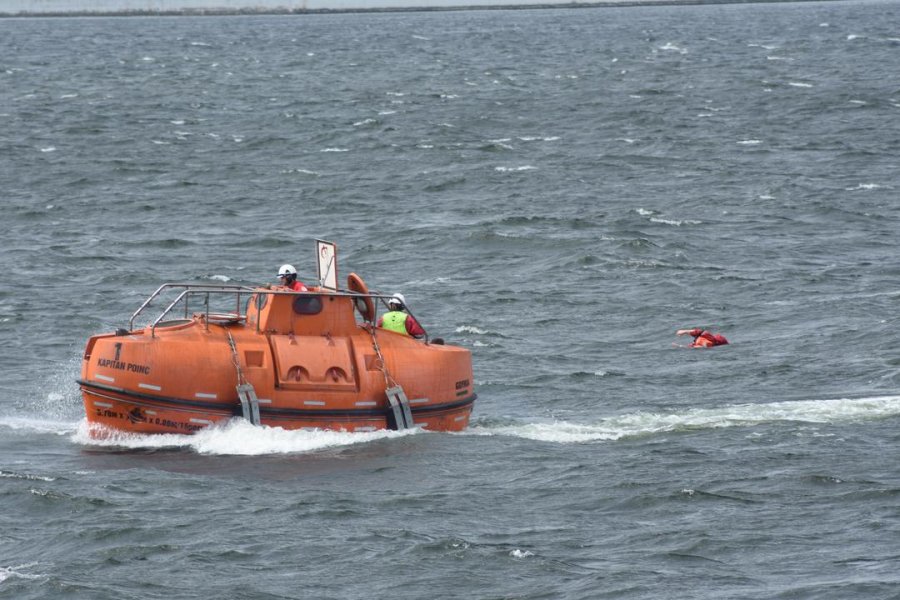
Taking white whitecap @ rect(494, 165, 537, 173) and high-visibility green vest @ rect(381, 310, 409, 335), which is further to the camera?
white whitecap @ rect(494, 165, 537, 173)

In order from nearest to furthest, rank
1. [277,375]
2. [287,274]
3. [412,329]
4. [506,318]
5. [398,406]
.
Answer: [277,375] < [398,406] < [287,274] < [412,329] < [506,318]

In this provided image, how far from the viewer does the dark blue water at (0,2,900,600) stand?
16344 mm

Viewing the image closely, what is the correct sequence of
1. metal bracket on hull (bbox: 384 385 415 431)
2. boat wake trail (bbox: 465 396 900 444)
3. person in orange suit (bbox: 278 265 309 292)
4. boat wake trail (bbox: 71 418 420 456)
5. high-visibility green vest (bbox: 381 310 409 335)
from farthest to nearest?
high-visibility green vest (bbox: 381 310 409 335) < boat wake trail (bbox: 465 396 900 444) < person in orange suit (bbox: 278 265 309 292) < metal bracket on hull (bbox: 384 385 415 431) < boat wake trail (bbox: 71 418 420 456)

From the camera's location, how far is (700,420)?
2198 centimetres

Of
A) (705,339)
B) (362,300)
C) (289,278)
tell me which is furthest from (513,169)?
(289,278)

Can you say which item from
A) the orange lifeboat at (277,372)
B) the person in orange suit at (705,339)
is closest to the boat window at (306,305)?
the orange lifeboat at (277,372)

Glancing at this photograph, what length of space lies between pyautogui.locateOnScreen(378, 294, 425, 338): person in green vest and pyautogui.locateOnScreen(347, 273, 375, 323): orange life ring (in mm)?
187

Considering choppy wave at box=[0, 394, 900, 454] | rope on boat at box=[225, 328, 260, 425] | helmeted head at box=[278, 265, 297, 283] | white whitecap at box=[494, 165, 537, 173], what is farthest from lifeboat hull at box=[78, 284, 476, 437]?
white whitecap at box=[494, 165, 537, 173]

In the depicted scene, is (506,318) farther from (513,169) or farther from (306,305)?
(513,169)

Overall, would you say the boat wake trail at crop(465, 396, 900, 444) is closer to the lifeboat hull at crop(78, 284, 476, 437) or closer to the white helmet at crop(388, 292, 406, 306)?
the lifeboat hull at crop(78, 284, 476, 437)

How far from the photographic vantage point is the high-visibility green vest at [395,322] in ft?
72.0

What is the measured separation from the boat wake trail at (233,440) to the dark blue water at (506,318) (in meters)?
0.05

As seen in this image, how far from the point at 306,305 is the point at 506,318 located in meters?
8.52

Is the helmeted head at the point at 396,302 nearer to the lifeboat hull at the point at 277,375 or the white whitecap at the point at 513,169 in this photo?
the lifeboat hull at the point at 277,375
